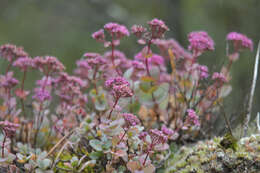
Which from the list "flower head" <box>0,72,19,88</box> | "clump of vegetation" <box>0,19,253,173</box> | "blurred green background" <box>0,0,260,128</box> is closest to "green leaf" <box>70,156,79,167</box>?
"clump of vegetation" <box>0,19,253,173</box>

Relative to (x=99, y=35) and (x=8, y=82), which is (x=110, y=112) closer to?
(x=99, y=35)

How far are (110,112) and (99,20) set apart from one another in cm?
265

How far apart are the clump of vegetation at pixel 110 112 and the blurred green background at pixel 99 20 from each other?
1.14 meters

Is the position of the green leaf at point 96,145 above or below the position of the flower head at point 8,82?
below

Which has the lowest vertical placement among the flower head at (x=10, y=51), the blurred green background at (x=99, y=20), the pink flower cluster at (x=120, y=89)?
the pink flower cluster at (x=120, y=89)

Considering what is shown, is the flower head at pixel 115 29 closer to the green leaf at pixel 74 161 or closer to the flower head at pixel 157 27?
the flower head at pixel 157 27

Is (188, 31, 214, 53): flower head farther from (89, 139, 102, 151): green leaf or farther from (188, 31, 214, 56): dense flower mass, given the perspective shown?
(89, 139, 102, 151): green leaf

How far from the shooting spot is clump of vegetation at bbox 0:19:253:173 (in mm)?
646

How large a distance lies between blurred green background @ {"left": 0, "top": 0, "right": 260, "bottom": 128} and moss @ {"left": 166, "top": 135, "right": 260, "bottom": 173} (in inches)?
53.3

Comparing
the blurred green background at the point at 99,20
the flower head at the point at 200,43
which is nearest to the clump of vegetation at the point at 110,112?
the flower head at the point at 200,43

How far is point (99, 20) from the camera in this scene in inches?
124

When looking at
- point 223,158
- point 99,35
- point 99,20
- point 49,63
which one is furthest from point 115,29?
point 99,20

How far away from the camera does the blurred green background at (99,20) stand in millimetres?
2105

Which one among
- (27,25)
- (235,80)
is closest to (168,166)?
(235,80)
